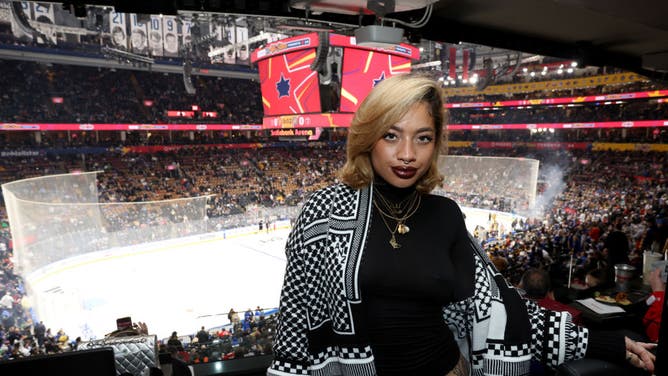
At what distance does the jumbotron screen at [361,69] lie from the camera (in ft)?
26.3

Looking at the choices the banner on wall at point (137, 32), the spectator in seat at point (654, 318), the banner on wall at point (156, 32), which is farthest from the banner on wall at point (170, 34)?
the spectator in seat at point (654, 318)

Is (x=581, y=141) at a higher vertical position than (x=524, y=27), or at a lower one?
lower

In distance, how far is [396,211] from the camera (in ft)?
3.31

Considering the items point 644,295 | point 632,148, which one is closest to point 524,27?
point 644,295

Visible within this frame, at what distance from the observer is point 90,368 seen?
1104mm

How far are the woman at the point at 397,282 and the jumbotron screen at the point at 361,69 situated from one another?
719 centimetres

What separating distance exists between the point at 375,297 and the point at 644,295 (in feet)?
11.2

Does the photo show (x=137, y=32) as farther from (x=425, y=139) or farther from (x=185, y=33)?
(x=425, y=139)

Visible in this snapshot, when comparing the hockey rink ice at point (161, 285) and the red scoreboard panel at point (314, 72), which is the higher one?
the red scoreboard panel at point (314, 72)

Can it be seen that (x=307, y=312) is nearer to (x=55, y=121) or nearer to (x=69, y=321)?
(x=69, y=321)

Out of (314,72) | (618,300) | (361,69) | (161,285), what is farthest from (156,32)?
(618,300)

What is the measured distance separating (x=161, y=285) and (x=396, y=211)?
10.0 m

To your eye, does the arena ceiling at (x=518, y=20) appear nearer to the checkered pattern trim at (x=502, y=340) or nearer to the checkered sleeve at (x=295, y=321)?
the checkered pattern trim at (x=502, y=340)

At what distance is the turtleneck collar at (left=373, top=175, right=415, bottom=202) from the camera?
103 cm
